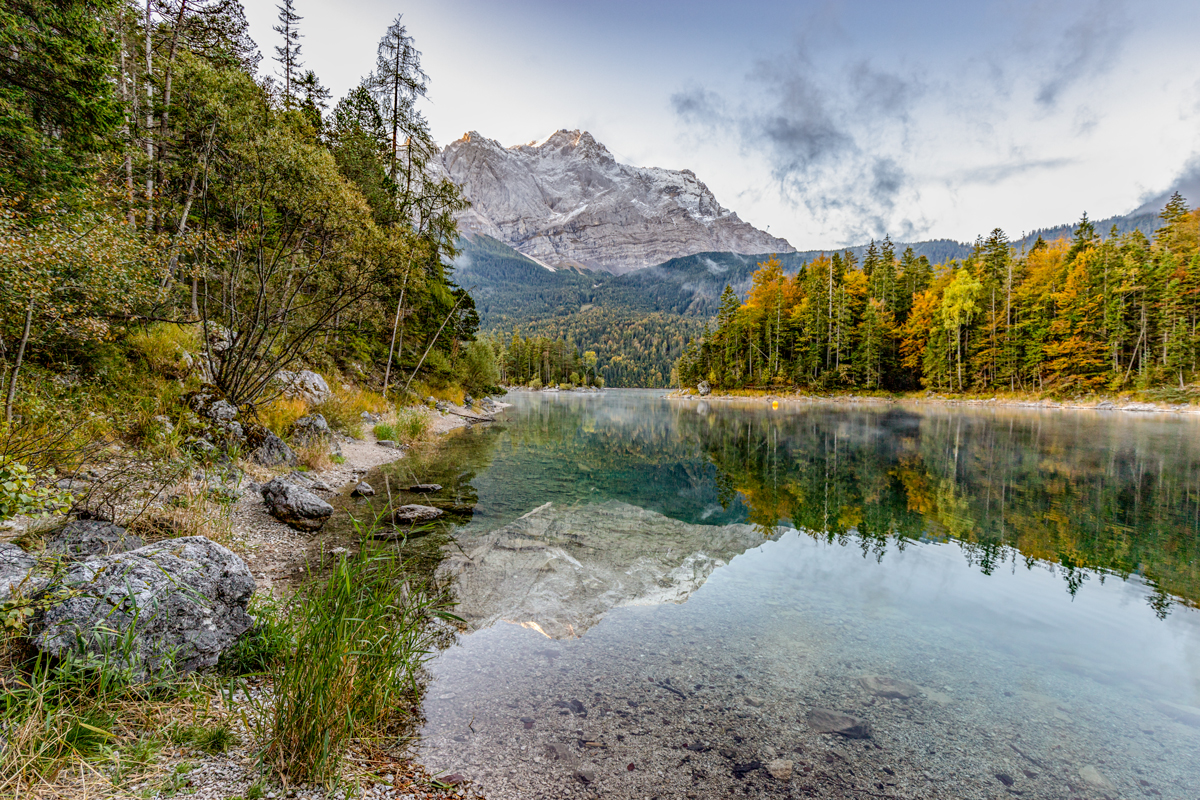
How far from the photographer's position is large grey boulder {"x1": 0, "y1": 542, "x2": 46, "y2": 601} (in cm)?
276

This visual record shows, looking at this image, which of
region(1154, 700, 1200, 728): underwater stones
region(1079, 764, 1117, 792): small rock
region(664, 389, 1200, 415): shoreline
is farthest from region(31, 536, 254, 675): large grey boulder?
region(664, 389, 1200, 415): shoreline

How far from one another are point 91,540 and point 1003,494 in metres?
16.9

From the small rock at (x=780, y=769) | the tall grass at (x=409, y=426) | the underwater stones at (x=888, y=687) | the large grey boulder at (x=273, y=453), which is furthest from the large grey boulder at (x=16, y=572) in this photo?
the tall grass at (x=409, y=426)

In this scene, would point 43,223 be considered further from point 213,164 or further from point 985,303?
point 985,303

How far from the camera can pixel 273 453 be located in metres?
A: 10.5

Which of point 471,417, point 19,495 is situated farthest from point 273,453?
point 471,417

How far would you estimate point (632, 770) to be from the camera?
3250 mm

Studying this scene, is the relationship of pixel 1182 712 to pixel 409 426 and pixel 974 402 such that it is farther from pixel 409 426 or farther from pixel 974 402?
pixel 974 402

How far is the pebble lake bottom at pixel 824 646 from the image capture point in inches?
131

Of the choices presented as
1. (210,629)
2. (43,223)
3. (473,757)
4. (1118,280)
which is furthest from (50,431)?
(1118,280)

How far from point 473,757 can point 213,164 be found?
12.4 metres

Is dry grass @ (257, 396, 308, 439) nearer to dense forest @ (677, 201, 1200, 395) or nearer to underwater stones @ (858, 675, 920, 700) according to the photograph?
underwater stones @ (858, 675, 920, 700)

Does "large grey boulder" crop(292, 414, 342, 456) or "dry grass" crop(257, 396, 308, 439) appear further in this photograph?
"large grey boulder" crop(292, 414, 342, 456)

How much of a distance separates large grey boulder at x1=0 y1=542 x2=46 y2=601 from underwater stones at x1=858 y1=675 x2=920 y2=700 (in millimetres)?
6339
